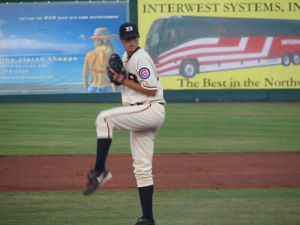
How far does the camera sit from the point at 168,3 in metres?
19.9

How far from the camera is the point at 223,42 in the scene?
2005 cm

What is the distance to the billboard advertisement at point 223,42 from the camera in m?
19.9

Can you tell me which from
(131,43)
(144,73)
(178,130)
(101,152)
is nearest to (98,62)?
(178,130)

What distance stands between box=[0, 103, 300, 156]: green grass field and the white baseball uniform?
5412 mm

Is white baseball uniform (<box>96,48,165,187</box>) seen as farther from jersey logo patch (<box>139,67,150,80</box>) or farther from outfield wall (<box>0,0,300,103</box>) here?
outfield wall (<box>0,0,300,103</box>)

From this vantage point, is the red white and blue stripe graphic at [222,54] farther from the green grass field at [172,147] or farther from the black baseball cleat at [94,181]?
the black baseball cleat at [94,181]

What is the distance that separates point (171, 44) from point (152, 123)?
15814mm

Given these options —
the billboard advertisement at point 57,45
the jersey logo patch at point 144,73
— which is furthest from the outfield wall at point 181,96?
the jersey logo patch at point 144,73

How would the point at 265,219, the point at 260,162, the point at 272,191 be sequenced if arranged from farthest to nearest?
the point at 260,162 < the point at 272,191 < the point at 265,219

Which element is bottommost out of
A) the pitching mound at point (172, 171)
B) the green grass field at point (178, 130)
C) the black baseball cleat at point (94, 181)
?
the green grass field at point (178, 130)

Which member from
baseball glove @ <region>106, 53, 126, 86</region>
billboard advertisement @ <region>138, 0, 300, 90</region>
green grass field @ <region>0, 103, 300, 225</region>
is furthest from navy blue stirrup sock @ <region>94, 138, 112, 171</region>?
billboard advertisement @ <region>138, 0, 300, 90</region>

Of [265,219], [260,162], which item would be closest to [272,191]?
[265,219]

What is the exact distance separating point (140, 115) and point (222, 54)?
16.0 metres

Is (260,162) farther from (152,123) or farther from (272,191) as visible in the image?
(152,123)
